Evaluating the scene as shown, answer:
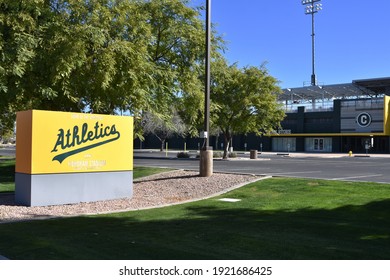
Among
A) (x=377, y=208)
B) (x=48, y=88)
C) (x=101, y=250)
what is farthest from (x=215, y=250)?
(x=48, y=88)

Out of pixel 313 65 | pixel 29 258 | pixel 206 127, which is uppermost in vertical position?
pixel 313 65

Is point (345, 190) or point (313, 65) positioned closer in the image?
point (345, 190)

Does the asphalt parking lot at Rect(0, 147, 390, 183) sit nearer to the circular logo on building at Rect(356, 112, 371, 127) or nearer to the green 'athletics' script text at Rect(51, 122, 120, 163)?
the green 'athletics' script text at Rect(51, 122, 120, 163)

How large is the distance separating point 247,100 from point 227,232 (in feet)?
93.7

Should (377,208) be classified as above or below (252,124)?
below

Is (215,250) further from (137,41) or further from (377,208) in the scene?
(137,41)

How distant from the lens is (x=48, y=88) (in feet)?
43.5

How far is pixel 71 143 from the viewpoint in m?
11.9

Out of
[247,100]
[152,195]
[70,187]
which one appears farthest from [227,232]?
[247,100]

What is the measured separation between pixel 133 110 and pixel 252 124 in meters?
22.5

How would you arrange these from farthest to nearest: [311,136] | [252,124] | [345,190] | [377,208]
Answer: [311,136]
[252,124]
[345,190]
[377,208]

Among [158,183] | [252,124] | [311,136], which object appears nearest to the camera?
[158,183]

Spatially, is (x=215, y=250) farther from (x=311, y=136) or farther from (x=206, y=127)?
(x=311, y=136)

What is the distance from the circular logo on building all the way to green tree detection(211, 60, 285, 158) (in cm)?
2607
